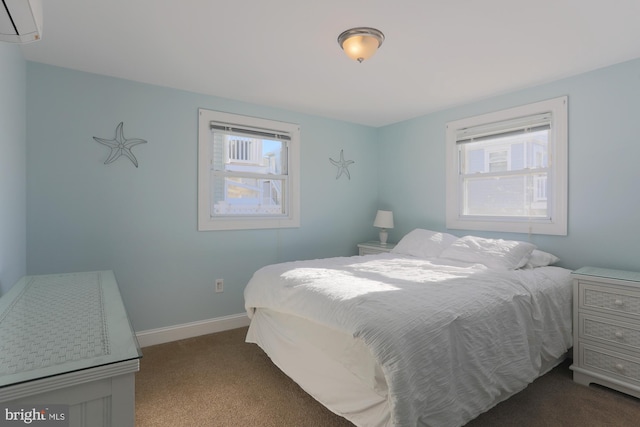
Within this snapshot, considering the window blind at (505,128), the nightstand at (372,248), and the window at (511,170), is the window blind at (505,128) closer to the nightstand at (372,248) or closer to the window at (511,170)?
the window at (511,170)

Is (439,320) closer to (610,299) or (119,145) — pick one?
(610,299)

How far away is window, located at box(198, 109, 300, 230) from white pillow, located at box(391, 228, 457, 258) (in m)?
1.26

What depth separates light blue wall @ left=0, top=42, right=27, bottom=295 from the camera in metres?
1.83

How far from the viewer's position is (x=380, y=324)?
1.53 meters

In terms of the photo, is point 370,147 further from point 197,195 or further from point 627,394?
point 627,394

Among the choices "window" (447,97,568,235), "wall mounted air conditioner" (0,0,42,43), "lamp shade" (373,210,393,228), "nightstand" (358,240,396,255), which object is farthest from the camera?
"lamp shade" (373,210,393,228)

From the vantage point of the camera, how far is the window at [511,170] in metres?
2.96

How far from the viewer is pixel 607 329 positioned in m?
2.28

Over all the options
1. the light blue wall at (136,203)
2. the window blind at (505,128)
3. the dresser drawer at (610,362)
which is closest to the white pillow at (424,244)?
the window blind at (505,128)

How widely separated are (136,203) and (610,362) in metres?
3.84

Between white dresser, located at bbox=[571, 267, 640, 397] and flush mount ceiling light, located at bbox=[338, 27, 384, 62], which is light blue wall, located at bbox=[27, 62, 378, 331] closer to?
flush mount ceiling light, located at bbox=[338, 27, 384, 62]

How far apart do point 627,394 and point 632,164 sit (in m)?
1.65

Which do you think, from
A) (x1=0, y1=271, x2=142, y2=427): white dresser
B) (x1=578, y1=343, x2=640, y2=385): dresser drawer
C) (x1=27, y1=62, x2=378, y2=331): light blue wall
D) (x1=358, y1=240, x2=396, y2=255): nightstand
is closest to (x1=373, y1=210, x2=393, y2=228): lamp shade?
(x1=358, y1=240, x2=396, y2=255): nightstand

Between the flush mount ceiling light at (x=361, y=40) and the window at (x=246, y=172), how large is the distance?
1.71 m
